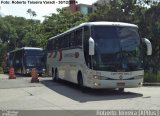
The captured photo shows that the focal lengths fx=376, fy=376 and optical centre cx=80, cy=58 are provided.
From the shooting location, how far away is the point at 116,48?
17.3 m

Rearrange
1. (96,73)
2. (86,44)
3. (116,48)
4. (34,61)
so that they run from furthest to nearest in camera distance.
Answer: (34,61)
(86,44)
(116,48)
(96,73)

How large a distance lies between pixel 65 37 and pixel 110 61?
673 cm

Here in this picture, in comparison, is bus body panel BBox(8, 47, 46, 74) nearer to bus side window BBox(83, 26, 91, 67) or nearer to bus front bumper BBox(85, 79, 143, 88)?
bus side window BBox(83, 26, 91, 67)

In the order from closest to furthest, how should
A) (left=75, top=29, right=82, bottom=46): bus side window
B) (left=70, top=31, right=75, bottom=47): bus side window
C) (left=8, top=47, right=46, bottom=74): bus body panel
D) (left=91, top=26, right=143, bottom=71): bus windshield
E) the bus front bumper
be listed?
the bus front bumper, (left=91, top=26, right=143, bottom=71): bus windshield, (left=75, top=29, right=82, bottom=46): bus side window, (left=70, top=31, right=75, bottom=47): bus side window, (left=8, top=47, right=46, bottom=74): bus body panel

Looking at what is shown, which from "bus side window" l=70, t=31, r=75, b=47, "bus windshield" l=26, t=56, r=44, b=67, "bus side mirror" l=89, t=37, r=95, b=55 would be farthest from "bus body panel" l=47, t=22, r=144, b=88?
"bus windshield" l=26, t=56, r=44, b=67

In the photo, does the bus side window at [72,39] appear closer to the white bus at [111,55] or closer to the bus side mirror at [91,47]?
the white bus at [111,55]

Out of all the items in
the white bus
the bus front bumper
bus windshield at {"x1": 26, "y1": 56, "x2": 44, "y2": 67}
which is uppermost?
the white bus

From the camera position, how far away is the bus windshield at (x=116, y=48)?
56.0 feet

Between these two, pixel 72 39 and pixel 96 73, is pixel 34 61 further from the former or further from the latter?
pixel 96 73

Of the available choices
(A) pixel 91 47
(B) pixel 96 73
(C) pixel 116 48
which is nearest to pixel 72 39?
(C) pixel 116 48

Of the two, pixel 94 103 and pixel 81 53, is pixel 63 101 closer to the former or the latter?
pixel 94 103

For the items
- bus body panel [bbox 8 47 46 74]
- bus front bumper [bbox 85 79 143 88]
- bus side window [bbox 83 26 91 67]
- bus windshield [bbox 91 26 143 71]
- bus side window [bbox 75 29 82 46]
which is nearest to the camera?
bus front bumper [bbox 85 79 143 88]

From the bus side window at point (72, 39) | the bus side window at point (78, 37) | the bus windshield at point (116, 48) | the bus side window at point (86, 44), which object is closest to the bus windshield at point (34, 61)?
the bus side window at point (72, 39)

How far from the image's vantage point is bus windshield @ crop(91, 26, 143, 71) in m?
17.1
